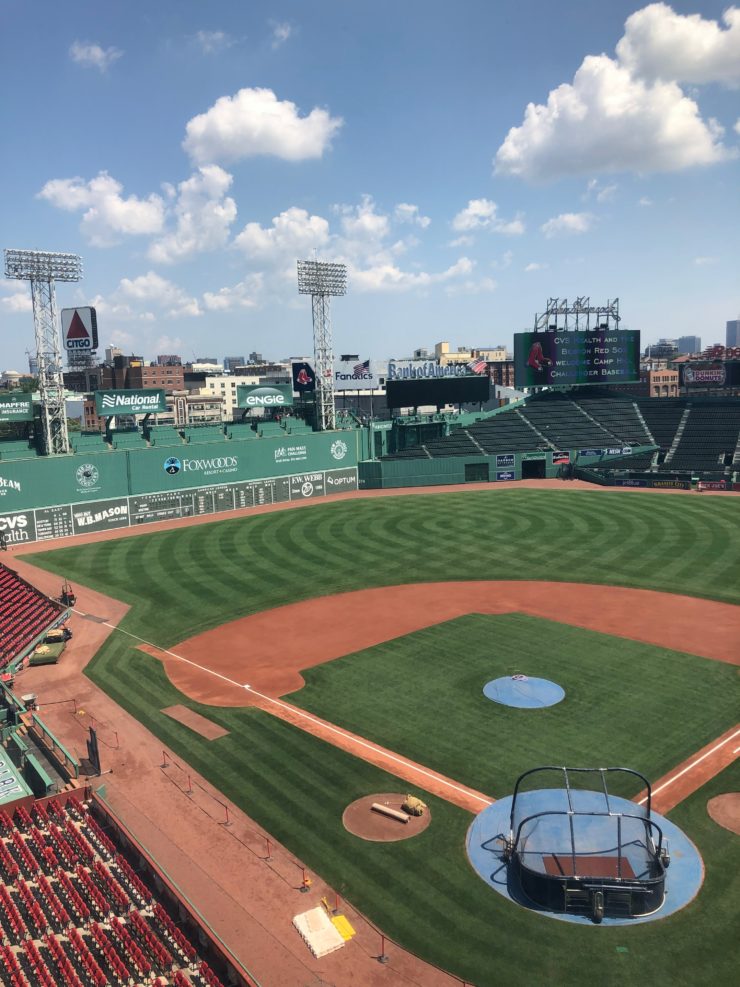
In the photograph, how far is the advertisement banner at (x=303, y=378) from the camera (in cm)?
8475

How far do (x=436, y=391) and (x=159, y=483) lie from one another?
39659 millimetres

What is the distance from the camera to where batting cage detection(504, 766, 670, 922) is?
1845 cm

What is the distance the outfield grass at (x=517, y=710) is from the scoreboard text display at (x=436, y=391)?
5766 centimetres

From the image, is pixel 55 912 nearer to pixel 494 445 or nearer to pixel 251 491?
pixel 251 491

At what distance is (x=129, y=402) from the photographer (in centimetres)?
7088

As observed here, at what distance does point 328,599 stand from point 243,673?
11.6 metres

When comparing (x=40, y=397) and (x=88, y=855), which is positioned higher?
(x=40, y=397)

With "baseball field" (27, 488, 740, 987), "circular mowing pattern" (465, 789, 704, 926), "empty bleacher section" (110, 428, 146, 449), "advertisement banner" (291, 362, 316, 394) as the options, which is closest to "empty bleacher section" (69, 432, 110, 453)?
"empty bleacher section" (110, 428, 146, 449)

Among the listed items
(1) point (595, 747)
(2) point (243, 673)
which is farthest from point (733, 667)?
(2) point (243, 673)

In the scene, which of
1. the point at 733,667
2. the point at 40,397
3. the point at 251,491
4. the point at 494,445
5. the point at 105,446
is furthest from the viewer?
the point at 494,445

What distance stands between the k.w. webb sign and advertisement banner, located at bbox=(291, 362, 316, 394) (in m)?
17.5

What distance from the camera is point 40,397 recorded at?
2515 inches

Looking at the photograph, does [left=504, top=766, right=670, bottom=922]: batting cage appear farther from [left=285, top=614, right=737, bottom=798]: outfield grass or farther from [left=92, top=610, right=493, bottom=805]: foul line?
[left=92, top=610, right=493, bottom=805]: foul line

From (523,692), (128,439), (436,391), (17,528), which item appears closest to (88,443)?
(128,439)
